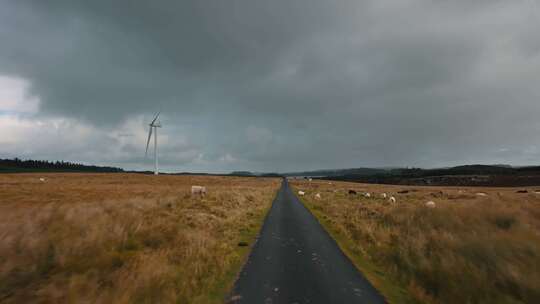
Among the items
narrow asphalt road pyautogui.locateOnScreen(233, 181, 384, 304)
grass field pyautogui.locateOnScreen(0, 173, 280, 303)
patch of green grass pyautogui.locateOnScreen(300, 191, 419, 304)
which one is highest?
grass field pyautogui.locateOnScreen(0, 173, 280, 303)

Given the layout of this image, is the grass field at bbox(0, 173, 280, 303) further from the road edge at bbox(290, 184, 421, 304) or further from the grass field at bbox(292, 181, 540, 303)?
the grass field at bbox(292, 181, 540, 303)

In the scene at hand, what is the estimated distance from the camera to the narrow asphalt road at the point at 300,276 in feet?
22.7

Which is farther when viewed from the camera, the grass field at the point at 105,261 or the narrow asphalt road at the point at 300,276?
the narrow asphalt road at the point at 300,276

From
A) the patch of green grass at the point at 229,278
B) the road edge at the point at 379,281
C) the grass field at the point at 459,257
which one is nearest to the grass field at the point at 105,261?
the patch of green grass at the point at 229,278

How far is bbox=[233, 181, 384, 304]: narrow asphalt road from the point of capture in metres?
6.93

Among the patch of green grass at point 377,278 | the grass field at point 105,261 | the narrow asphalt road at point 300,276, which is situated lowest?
the patch of green grass at point 377,278

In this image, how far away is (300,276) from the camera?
8.43 metres

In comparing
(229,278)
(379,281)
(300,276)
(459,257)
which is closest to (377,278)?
(379,281)

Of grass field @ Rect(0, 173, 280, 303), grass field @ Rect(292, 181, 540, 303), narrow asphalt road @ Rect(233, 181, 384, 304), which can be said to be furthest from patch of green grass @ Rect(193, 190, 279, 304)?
grass field @ Rect(292, 181, 540, 303)

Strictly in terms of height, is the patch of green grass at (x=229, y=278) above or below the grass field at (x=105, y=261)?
below

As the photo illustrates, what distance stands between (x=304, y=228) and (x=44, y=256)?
42.2 ft

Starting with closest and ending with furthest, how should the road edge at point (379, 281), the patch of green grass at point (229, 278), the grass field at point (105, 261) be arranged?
the grass field at point (105, 261) < the patch of green grass at point (229, 278) < the road edge at point (379, 281)

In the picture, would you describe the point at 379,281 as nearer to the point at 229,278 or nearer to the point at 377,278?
the point at 377,278

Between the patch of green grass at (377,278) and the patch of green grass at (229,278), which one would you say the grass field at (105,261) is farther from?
the patch of green grass at (377,278)
